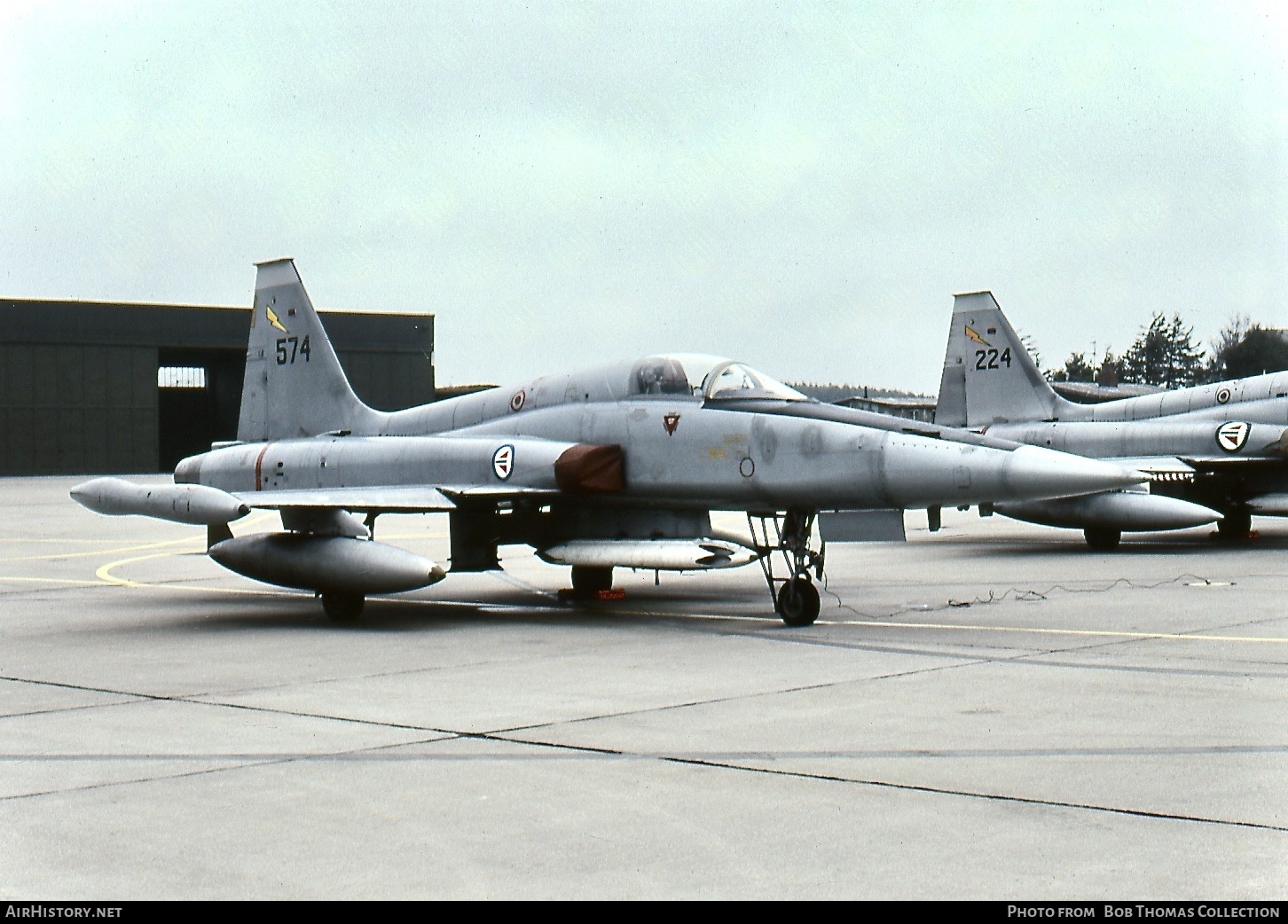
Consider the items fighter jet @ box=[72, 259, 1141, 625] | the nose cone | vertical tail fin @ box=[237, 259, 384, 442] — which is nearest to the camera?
the nose cone

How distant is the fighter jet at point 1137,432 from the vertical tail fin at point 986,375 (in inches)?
0.6

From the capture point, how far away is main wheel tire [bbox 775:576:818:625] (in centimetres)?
1168

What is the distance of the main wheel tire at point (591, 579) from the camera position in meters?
14.1

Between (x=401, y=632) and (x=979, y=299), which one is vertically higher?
(x=979, y=299)

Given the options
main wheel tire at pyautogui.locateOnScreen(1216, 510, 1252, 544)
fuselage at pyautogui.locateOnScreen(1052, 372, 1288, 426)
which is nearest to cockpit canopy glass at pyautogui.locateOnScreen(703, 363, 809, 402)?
fuselage at pyautogui.locateOnScreen(1052, 372, 1288, 426)

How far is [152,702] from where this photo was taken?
27.4 ft

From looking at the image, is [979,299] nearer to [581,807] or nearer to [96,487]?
[96,487]

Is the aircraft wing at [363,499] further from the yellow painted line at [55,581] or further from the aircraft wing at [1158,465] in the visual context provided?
the aircraft wing at [1158,465]

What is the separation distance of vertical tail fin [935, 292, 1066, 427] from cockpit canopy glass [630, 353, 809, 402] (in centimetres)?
1223

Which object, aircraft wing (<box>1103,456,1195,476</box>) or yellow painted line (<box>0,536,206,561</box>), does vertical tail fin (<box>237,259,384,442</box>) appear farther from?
aircraft wing (<box>1103,456,1195,476</box>)
